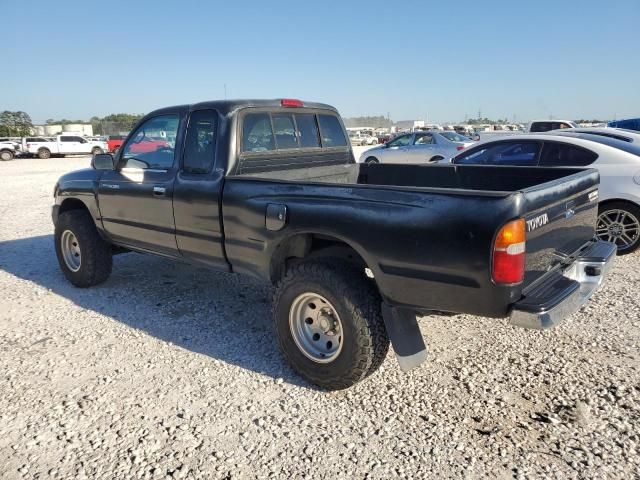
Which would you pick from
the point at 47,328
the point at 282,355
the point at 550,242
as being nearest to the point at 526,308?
the point at 550,242

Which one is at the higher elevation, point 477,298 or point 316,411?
point 477,298

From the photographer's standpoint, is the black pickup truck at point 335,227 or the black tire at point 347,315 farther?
the black tire at point 347,315

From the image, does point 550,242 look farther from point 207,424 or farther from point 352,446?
point 207,424

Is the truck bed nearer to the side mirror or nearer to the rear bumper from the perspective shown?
the rear bumper

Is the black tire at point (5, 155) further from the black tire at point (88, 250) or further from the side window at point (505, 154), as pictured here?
the side window at point (505, 154)

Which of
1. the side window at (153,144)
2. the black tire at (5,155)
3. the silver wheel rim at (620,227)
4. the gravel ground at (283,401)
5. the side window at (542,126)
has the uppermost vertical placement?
the side window at (153,144)

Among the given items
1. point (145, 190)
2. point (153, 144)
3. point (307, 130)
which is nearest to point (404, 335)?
point (307, 130)

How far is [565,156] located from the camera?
6.55 metres

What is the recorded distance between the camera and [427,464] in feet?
8.29

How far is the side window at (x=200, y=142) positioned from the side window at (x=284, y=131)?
0.57 meters

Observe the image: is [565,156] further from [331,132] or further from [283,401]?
[283,401]

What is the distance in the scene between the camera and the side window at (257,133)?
396 cm

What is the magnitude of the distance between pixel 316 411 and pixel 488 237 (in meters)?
1.49

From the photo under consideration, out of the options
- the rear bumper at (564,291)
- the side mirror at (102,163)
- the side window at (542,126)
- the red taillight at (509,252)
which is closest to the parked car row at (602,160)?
the rear bumper at (564,291)
